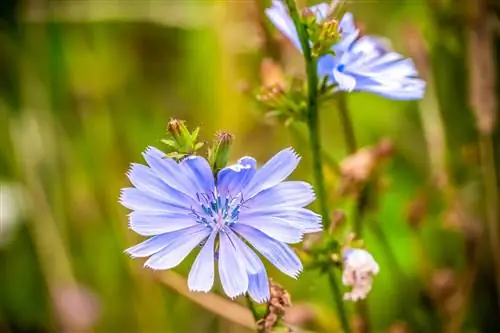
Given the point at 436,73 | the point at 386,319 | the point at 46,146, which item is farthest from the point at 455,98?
the point at 46,146

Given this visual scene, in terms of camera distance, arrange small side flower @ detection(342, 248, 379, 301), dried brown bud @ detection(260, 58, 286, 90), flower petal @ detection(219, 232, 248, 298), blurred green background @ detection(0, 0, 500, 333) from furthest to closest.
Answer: blurred green background @ detection(0, 0, 500, 333) < dried brown bud @ detection(260, 58, 286, 90) < small side flower @ detection(342, 248, 379, 301) < flower petal @ detection(219, 232, 248, 298)

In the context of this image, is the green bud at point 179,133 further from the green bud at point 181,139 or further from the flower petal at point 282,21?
the flower petal at point 282,21

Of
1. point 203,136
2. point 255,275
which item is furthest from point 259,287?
point 203,136

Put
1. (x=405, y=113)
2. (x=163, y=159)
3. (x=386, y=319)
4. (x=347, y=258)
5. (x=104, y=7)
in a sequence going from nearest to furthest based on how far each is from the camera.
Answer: (x=163, y=159), (x=347, y=258), (x=386, y=319), (x=405, y=113), (x=104, y=7)

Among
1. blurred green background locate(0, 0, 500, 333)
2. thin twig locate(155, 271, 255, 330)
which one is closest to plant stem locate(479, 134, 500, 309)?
blurred green background locate(0, 0, 500, 333)

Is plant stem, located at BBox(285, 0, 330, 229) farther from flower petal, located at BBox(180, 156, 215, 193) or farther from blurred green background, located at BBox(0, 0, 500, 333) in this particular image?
blurred green background, located at BBox(0, 0, 500, 333)

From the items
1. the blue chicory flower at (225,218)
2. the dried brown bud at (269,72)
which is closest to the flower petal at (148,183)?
the blue chicory flower at (225,218)

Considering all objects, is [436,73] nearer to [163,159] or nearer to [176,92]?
[176,92]

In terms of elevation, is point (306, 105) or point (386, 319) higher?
point (306, 105)
